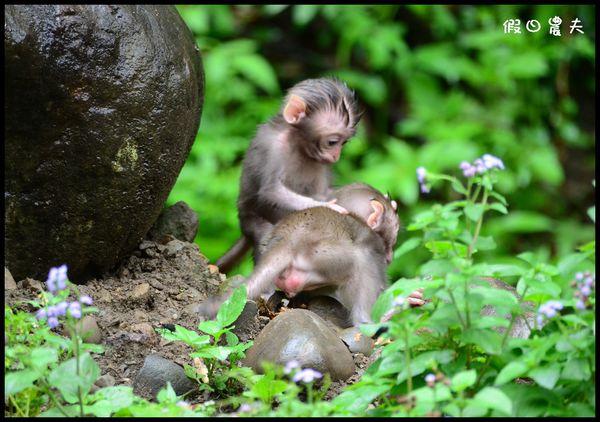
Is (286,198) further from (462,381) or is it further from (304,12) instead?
(304,12)

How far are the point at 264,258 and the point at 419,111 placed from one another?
5513 millimetres

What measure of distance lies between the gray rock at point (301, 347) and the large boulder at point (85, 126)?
981 millimetres

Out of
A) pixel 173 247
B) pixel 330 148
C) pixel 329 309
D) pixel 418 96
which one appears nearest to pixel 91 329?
pixel 173 247

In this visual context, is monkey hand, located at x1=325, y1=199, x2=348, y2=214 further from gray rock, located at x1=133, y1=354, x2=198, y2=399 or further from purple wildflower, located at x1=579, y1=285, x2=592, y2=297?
purple wildflower, located at x1=579, y1=285, x2=592, y2=297

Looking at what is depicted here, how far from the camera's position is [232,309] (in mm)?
4770

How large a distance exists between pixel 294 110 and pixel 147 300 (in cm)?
190

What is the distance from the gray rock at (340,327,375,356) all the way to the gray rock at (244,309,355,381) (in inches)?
13.9

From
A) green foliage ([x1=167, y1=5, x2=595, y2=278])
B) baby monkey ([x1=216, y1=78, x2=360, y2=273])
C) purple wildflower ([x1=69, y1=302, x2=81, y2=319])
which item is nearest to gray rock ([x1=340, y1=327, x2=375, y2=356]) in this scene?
baby monkey ([x1=216, y1=78, x2=360, y2=273])

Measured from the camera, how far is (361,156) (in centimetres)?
1096

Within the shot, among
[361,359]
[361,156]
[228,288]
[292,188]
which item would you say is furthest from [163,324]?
[361,156]

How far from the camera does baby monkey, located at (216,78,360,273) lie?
670 cm

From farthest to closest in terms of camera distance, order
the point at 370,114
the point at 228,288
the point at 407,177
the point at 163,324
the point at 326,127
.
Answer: the point at 370,114 < the point at 407,177 < the point at 326,127 < the point at 228,288 < the point at 163,324

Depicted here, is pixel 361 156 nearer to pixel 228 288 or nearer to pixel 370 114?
pixel 370 114

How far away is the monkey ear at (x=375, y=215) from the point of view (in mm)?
6441
